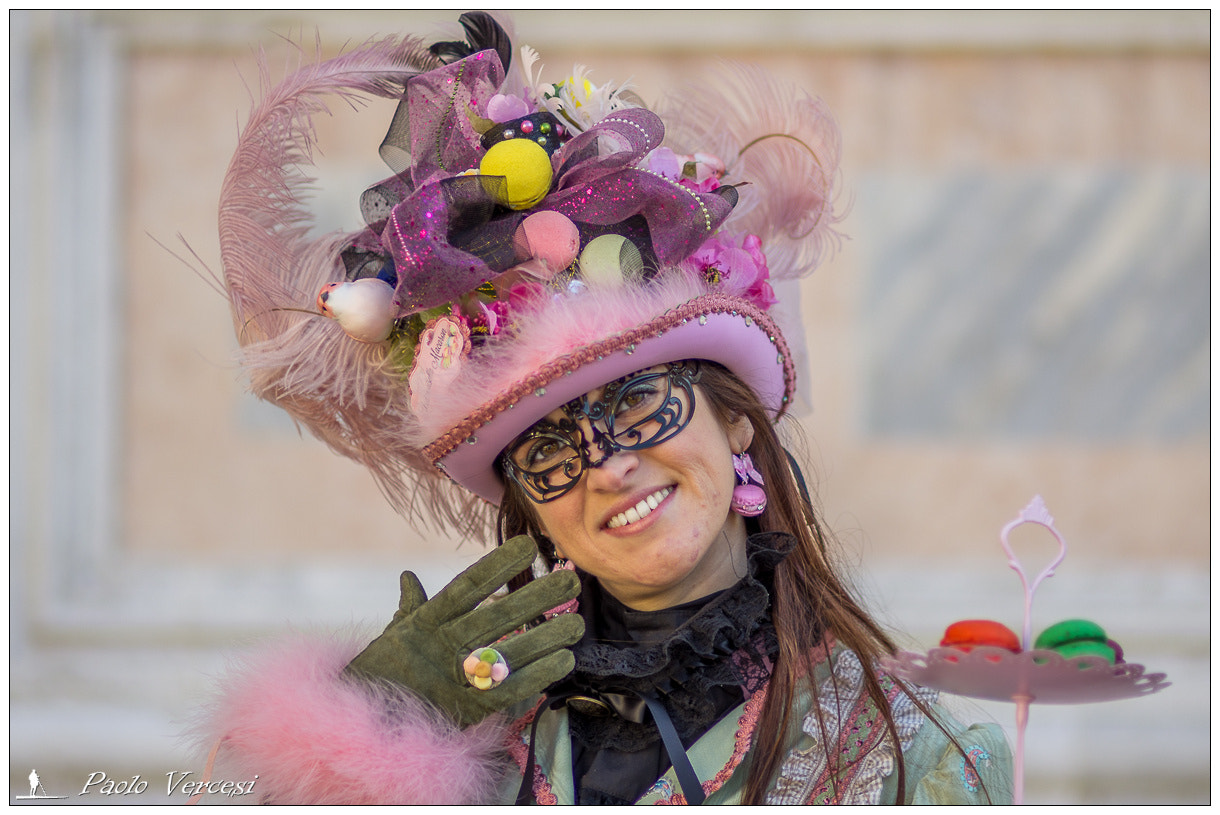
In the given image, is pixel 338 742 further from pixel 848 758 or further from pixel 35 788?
pixel 35 788

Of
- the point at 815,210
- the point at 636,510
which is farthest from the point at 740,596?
the point at 815,210

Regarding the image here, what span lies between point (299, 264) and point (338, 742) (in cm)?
85

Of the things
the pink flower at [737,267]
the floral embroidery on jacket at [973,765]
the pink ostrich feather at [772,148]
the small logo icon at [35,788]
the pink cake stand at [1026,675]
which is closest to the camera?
the pink cake stand at [1026,675]

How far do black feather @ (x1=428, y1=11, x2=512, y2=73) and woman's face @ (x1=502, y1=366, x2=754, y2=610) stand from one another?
0.67m

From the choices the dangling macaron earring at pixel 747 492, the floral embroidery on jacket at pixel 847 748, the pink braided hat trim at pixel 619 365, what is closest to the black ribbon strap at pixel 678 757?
the floral embroidery on jacket at pixel 847 748

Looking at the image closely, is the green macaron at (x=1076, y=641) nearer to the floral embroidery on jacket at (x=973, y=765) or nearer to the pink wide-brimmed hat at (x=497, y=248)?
the floral embroidery on jacket at (x=973, y=765)

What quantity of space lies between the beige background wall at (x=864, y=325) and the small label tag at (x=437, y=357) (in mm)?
3002

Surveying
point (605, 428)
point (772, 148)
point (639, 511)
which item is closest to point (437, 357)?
point (605, 428)

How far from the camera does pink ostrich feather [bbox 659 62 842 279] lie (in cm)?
206

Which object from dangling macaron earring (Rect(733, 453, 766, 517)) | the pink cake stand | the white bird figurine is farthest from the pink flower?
the pink cake stand

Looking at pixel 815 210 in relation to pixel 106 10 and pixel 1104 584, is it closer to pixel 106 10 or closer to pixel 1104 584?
pixel 1104 584

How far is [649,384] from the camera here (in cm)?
165

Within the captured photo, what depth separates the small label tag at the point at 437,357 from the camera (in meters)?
1.65

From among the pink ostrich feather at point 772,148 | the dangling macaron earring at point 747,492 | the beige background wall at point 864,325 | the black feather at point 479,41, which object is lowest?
the dangling macaron earring at point 747,492
